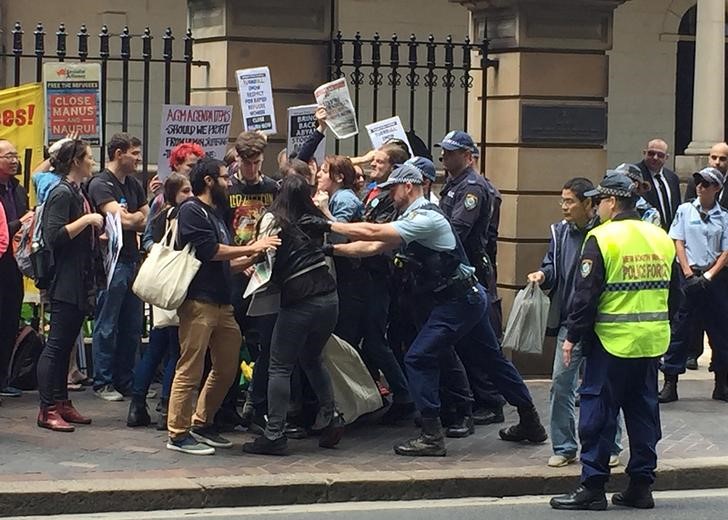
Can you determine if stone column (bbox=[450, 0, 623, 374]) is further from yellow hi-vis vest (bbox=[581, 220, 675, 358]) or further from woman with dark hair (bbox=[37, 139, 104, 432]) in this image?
yellow hi-vis vest (bbox=[581, 220, 675, 358])

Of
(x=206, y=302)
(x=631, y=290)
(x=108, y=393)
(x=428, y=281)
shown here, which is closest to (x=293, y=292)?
(x=206, y=302)

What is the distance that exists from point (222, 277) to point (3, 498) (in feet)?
6.30

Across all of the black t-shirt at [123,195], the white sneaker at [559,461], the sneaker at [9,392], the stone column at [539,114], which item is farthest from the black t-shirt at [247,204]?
the stone column at [539,114]

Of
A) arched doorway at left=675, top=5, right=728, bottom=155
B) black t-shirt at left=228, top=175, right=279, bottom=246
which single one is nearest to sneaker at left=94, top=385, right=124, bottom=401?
black t-shirt at left=228, top=175, right=279, bottom=246

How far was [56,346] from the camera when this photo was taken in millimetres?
9289

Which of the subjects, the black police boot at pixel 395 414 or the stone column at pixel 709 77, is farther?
the stone column at pixel 709 77

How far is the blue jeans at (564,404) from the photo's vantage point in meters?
8.63

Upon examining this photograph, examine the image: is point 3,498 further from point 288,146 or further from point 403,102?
point 403,102

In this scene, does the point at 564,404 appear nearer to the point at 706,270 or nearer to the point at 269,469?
the point at 269,469

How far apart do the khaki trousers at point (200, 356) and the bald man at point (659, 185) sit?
493 centimetres

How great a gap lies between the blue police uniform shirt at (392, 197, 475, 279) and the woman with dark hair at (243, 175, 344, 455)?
51 cm

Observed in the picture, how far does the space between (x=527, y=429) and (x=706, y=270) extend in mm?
2614

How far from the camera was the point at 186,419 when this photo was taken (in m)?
8.75

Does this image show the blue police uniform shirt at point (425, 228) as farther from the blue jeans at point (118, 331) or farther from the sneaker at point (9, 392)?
the sneaker at point (9, 392)
